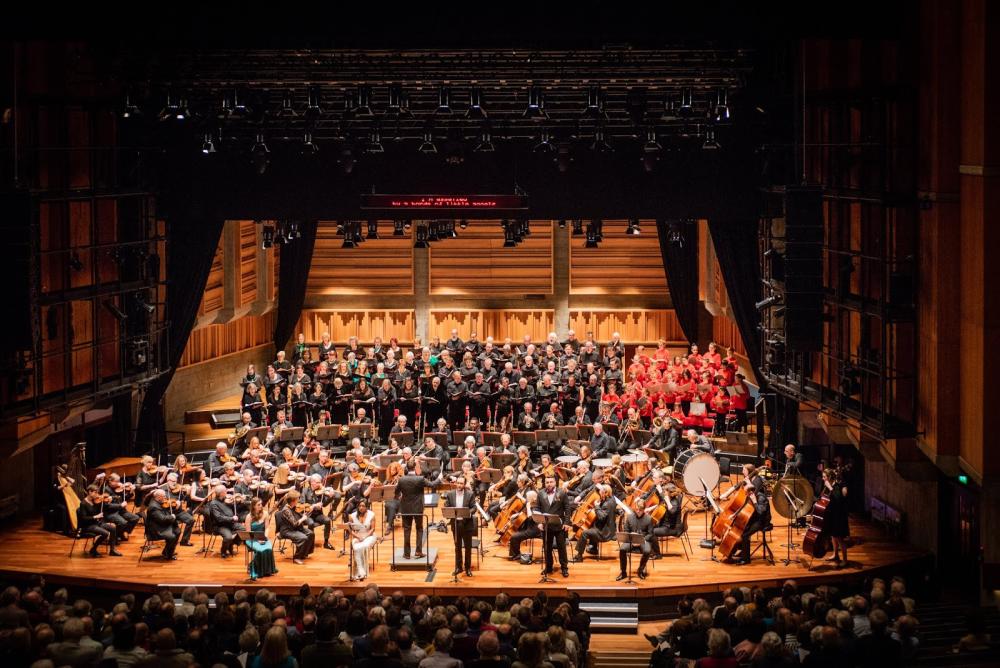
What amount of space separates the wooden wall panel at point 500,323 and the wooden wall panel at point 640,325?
3.13 feet

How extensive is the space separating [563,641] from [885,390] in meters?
5.78

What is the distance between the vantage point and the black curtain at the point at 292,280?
23391mm

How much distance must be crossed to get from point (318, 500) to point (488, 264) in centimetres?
1033

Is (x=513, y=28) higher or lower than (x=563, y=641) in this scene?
higher

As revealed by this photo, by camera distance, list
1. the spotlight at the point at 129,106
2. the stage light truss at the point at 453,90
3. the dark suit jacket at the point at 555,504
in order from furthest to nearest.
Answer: the spotlight at the point at 129,106 < the stage light truss at the point at 453,90 < the dark suit jacket at the point at 555,504

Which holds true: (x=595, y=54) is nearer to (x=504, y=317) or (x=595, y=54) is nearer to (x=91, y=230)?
(x=91, y=230)

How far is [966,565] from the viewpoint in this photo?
13.5 metres

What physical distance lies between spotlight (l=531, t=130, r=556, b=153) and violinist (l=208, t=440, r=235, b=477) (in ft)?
18.6

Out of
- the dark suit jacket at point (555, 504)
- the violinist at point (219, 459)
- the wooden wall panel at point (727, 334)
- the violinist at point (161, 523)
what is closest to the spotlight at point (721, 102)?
the dark suit jacket at point (555, 504)

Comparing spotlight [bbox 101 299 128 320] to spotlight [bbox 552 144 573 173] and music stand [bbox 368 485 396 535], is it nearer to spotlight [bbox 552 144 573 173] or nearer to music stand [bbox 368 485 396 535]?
music stand [bbox 368 485 396 535]

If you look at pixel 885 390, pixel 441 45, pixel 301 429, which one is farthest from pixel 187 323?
pixel 885 390

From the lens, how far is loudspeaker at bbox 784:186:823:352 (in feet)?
45.2

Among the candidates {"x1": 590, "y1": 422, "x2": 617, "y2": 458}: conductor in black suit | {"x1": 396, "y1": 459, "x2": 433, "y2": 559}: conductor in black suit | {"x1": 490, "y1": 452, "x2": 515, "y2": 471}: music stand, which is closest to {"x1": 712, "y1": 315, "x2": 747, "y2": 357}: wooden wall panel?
{"x1": 590, "y1": 422, "x2": 617, "y2": 458}: conductor in black suit

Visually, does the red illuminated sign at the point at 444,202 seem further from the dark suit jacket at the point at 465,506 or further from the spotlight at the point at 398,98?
the dark suit jacket at the point at 465,506
